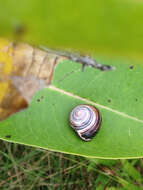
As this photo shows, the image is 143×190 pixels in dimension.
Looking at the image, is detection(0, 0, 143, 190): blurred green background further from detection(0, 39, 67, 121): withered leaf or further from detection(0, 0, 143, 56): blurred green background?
detection(0, 39, 67, 121): withered leaf

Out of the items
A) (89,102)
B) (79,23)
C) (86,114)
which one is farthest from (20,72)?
(79,23)

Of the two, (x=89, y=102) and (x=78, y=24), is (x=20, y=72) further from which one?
(x=78, y=24)

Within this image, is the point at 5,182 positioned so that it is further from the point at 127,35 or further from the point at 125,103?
the point at 127,35

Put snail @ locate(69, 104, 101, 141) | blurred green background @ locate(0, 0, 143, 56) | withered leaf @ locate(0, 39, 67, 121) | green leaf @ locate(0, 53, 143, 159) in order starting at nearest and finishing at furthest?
blurred green background @ locate(0, 0, 143, 56) → withered leaf @ locate(0, 39, 67, 121) → green leaf @ locate(0, 53, 143, 159) → snail @ locate(69, 104, 101, 141)

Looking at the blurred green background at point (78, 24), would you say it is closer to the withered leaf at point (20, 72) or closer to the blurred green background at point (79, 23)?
the blurred green background at point (79, 23)

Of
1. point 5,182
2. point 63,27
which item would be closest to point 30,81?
point 63,27

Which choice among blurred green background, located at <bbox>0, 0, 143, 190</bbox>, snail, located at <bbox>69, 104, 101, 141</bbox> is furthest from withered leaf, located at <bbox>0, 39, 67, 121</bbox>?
blurred green background, located at <bbox>0, 0, 143, 190</bbox>

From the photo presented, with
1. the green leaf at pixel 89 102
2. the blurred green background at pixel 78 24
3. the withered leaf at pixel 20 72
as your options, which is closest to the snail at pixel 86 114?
the green leaf at pixel 89 102
